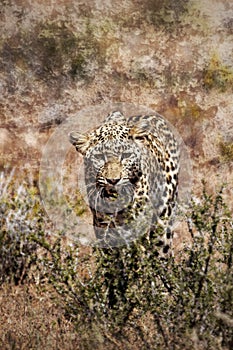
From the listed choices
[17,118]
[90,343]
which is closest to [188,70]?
[17,118]

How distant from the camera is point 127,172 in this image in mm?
6043

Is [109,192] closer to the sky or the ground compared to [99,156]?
closer to the ground

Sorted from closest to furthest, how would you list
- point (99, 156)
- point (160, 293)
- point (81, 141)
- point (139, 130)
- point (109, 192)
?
point (160, 293) < point (109, 192) < point (99, 156) < point (81, 141) < point (139, 130)

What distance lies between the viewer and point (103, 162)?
239 inches

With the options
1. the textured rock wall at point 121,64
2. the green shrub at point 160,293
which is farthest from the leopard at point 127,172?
the textured rock wall at point 121,64

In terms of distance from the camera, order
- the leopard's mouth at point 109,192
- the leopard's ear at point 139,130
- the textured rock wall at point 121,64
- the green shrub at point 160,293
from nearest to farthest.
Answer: the green shrub at point 160,293
the leopard's mouth at point 109,192
the leopard's ear at point 139,130
the textured rock wall at point 121,64

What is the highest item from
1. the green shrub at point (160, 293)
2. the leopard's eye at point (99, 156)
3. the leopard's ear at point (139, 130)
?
the leopard's ear at point (139, 130)

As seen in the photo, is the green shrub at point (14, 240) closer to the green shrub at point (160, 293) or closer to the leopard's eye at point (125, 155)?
the leopard's eye at point (125, 155)

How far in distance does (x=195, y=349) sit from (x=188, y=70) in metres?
4.39

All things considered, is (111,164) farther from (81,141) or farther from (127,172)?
(81,141)

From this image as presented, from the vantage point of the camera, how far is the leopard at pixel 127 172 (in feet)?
19.2

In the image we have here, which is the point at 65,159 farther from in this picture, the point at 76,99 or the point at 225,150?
the point at 225,150

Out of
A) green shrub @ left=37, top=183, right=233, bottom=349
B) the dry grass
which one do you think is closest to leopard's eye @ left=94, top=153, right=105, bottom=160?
the dry grass

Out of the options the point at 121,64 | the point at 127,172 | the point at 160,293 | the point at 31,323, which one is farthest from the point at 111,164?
the point at 121,64
